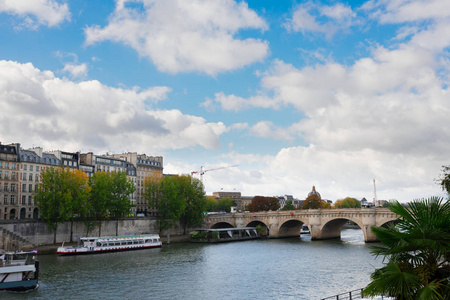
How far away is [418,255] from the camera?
38.9ft

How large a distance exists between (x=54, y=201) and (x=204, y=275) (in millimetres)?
40705

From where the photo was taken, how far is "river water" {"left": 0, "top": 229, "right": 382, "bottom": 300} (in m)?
39.1

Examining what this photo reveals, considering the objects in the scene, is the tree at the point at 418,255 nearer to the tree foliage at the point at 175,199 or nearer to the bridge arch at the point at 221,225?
the tree foliage at the point at 175,199

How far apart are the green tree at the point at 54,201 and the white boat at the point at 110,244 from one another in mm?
6341

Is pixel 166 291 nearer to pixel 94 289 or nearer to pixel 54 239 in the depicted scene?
pixel 94 289

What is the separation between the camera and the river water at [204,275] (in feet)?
128

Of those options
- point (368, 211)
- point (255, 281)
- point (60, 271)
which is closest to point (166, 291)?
point (255, 281)

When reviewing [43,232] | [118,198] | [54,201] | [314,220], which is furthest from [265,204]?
[54,201]

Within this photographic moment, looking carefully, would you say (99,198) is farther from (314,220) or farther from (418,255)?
(418,255)

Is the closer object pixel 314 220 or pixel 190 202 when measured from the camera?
pixel 314 220

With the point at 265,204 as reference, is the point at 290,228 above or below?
below

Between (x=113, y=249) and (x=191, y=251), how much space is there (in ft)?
48.4

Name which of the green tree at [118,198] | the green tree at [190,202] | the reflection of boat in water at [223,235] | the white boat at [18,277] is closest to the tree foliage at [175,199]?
the green tree at [190,202]

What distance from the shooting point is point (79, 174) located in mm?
85875
